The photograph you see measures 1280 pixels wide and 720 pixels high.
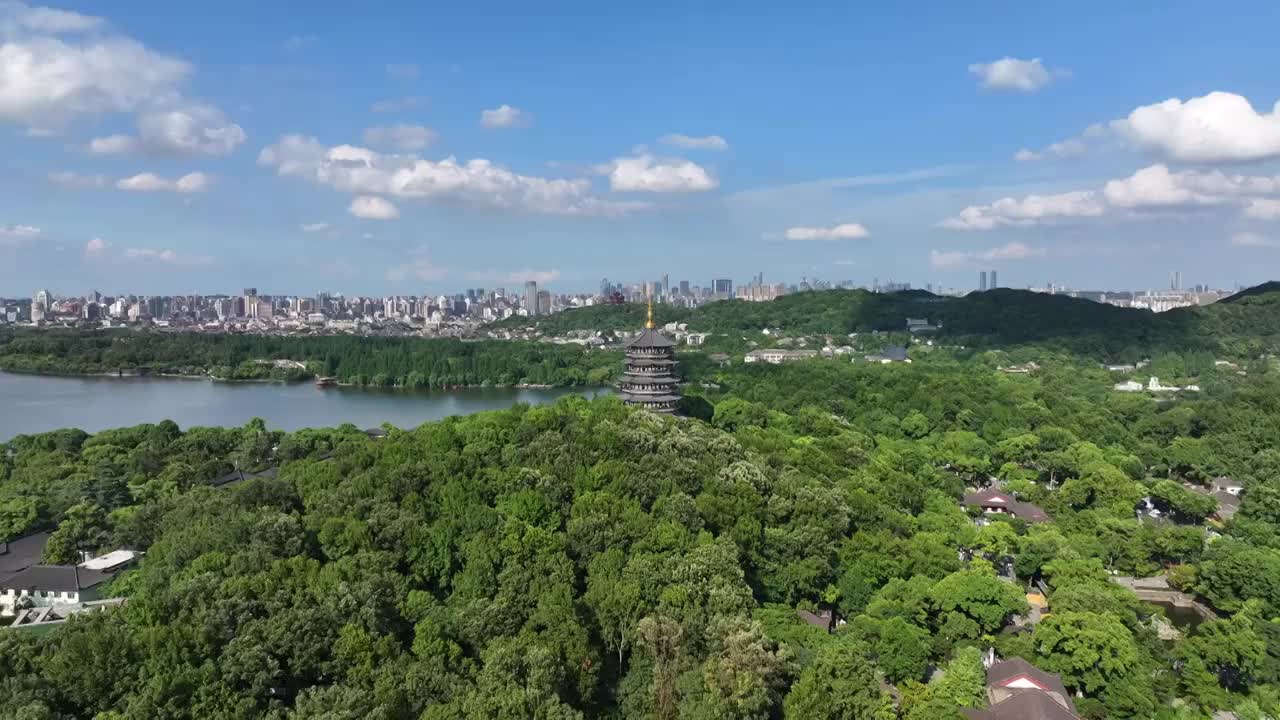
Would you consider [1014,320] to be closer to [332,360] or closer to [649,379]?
[332,360]

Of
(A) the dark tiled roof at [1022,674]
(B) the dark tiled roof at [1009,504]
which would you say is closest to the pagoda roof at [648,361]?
(B) the dark tiled roof at [1009,504]

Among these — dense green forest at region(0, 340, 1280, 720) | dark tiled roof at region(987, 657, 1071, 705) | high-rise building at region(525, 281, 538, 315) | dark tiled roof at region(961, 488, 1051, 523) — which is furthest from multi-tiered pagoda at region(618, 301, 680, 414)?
high-rise building at region(525, 281, 538, 315)

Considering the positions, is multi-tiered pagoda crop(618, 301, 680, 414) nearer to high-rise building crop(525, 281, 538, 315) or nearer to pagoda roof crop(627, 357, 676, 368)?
pagoda roof crop(627, 357, 676, 368)

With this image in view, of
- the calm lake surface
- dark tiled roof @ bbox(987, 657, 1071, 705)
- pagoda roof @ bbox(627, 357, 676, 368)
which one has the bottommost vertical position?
dark tiled roof @ bbox(987, 657, 1071, 705)

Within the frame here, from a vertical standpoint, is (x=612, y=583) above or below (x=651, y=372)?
below

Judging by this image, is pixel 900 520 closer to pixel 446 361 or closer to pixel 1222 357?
pixel 446 361

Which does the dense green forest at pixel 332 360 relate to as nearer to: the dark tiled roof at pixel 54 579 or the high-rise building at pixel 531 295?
the dark tiled roof at pixel 54 579

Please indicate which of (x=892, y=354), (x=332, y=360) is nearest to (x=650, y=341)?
(x=892, y=354)
